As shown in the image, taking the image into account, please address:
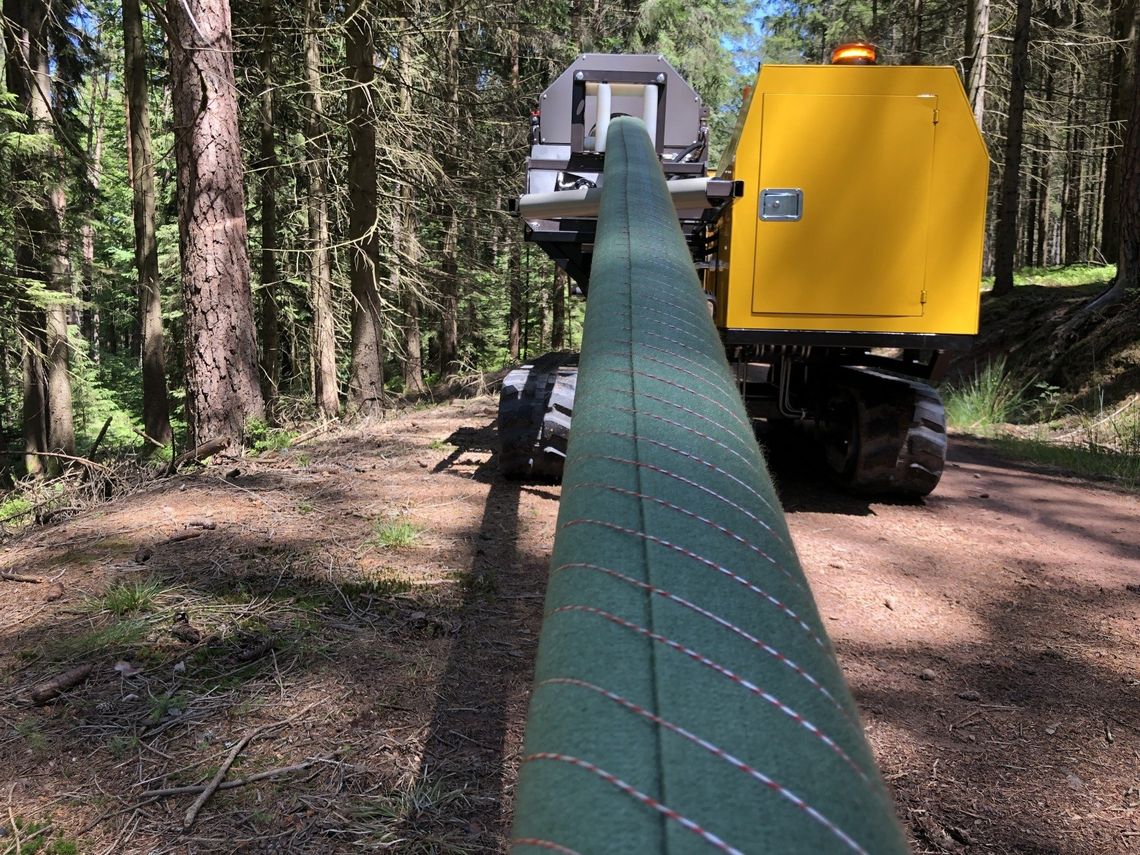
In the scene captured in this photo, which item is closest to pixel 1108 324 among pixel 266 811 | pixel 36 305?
pixel 266 811

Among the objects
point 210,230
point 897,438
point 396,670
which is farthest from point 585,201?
point 210,230

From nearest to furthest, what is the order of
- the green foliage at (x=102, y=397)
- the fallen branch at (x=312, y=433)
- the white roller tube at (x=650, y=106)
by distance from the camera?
the white roller tube at (x=650, y=106) → the fallen branch at (x=312, y=433) → the green foliage at (x=102, y=397)

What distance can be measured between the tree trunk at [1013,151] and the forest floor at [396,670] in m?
14.6

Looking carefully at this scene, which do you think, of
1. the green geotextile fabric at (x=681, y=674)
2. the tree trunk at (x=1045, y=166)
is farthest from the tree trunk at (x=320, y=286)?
the tree trunk at (x=1045, y=166)

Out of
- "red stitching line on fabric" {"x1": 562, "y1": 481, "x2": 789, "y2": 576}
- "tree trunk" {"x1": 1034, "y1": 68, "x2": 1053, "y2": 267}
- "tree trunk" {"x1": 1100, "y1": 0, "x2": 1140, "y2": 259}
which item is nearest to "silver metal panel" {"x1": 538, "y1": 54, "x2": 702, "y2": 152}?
"red stitching line on fabric" {"x1": 562, "y1": 481, "x2": 789, "y2": 576}

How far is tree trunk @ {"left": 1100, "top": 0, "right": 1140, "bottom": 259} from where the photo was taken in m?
17.4

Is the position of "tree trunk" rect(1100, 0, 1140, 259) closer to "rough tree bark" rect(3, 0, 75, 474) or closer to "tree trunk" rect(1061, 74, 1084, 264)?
"tree trunk" rect(1061, 74, 1084, 264)

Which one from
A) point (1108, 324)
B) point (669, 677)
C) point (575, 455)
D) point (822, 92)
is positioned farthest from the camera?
point (1108, 324)

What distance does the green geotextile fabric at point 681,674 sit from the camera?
46 cm

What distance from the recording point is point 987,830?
7.14 feet

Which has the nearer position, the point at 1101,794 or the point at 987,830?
the point at 987,830

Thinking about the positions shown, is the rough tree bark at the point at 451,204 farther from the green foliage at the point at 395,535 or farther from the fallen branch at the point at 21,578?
the fallen branch at the point at 21,578

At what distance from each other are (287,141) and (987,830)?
49.0 ft

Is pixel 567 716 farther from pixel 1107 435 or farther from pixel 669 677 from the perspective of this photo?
pixel 1107 435
